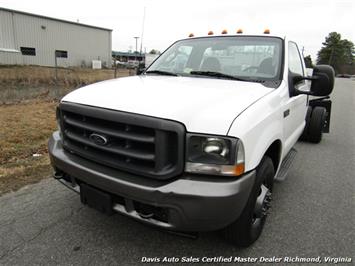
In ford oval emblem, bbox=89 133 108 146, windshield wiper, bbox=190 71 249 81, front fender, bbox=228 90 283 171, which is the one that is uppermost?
windshield wiper, bbox=190 71 249 81

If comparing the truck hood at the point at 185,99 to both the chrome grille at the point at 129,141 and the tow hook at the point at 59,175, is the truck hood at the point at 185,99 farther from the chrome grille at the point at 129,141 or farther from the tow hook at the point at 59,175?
the tow hook at the point at 59,175

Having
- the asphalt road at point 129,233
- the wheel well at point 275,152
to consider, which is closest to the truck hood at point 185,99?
the wheel well at point 275,152

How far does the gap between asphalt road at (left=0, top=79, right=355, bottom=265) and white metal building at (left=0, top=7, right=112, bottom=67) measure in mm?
27396

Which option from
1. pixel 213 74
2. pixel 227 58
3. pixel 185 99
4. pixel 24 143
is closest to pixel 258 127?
pixel 185 99

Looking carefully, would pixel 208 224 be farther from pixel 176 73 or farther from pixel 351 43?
pixel 351 43

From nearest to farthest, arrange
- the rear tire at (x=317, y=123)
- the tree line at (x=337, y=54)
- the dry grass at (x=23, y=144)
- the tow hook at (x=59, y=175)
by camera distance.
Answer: the tow hook at (x=59, y=175)
the dry grass at (x=23, y=144)
the rear tire at (x=317, y=123)
the tree line at (x=337, y=54)

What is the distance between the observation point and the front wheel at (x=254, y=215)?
2.28 m

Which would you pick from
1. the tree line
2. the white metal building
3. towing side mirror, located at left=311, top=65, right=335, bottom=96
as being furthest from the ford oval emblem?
the tree line

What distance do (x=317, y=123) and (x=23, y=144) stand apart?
5.48 metres

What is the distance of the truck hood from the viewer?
1992mm

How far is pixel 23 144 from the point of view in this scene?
16.5 feet

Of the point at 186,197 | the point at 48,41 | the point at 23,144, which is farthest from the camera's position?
the point at 48,41

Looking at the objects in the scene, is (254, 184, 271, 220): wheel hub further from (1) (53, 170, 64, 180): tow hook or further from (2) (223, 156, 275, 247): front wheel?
(1) (53, 170, 64, 180): tow hook

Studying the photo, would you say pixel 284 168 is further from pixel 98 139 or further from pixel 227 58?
pixel 98 139
